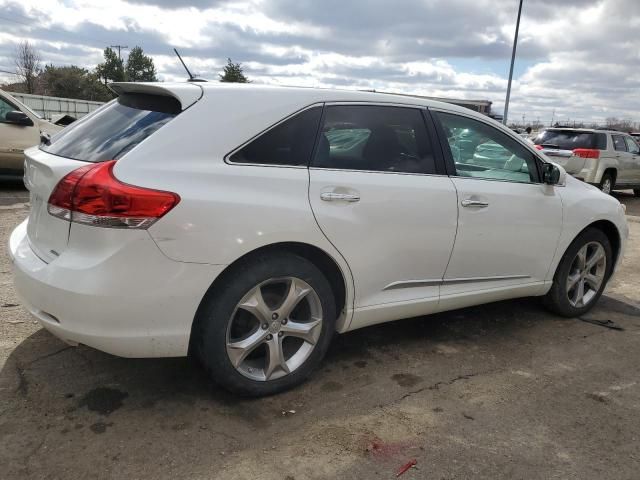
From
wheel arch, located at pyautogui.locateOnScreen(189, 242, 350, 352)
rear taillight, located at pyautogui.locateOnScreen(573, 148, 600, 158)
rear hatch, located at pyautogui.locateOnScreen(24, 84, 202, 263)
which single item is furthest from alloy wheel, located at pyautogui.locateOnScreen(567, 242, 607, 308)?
rear taillight, located at pyautogui.locateOnScreen(573, 148, 600, 158)

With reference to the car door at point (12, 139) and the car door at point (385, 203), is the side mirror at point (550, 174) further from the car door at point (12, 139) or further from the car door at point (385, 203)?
the car door at point (12, 139)

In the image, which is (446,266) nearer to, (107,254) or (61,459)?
(107,254)

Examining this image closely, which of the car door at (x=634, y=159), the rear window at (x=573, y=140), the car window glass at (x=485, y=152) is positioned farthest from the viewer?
the car door at (x=634, y=159)

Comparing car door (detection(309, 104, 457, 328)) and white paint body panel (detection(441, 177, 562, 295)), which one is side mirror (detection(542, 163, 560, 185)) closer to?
white paint body panel (detection(441, 177, 562, 295))

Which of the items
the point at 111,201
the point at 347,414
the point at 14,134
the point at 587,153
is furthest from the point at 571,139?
the point at 111,201

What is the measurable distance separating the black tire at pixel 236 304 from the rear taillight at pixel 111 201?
48 cm

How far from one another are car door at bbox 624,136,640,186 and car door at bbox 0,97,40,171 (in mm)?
13051

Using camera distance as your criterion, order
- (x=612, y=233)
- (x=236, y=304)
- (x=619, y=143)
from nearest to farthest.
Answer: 1. (x=236, y=304)
2. (x=612, y=233)
3. (x=619, y=143)

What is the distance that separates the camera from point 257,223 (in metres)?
2.72

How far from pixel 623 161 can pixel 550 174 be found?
36.3 feet

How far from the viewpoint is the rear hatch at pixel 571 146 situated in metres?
12.7

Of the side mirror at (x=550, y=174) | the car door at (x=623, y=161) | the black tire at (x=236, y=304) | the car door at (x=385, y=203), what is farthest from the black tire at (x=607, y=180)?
the black tire at (x=236, y=304)

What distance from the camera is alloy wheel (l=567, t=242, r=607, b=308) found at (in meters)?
4.52

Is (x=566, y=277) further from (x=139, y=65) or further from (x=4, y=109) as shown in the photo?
(x=139, y=65)
